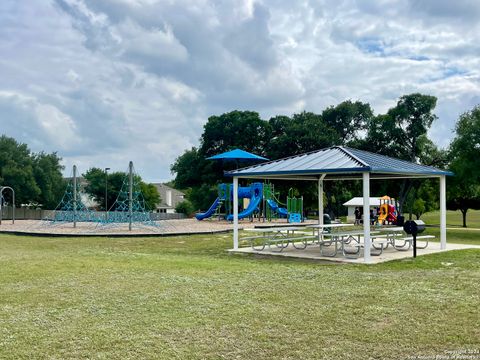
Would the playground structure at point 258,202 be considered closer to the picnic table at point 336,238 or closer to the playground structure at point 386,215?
the playground structure at point 386,215

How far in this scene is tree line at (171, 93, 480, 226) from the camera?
25125mm

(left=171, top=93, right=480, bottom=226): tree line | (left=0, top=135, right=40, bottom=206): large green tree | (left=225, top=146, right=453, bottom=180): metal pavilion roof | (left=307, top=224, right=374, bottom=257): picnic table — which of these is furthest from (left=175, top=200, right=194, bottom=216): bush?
(left=225, top=146, right=453, bottom=180): metal pavilion roof

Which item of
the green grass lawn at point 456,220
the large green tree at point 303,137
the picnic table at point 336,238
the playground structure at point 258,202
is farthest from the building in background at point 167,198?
the picnic table at point 336,238

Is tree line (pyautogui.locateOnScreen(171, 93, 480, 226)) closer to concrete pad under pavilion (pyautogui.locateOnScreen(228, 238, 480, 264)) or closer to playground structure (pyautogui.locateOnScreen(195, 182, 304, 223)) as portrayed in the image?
playground structure (pyautogui.locateOnScreen(195, 182, 304, 223))

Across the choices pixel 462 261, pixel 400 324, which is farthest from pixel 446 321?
pixel 462 261

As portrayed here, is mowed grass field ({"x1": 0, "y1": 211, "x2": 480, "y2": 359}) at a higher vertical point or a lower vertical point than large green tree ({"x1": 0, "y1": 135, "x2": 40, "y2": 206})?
lower

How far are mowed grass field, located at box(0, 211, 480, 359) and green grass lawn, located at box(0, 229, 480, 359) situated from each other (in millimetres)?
14

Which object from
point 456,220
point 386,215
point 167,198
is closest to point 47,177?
point 386,215

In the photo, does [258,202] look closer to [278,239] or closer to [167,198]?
[278,239]

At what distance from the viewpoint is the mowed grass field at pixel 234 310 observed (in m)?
4.94

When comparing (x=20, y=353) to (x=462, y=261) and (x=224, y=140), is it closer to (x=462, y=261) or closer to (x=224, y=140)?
(x=462, y=261)

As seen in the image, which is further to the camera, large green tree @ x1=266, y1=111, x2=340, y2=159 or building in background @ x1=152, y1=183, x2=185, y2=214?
building in background @ x1=152, y1=183, x2=185, y2=214

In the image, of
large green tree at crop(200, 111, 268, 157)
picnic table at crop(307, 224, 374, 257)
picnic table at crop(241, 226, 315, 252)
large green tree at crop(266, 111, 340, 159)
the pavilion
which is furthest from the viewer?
large green tree at crop(200, 111, 268, 157)

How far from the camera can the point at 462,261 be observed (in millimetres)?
11922
